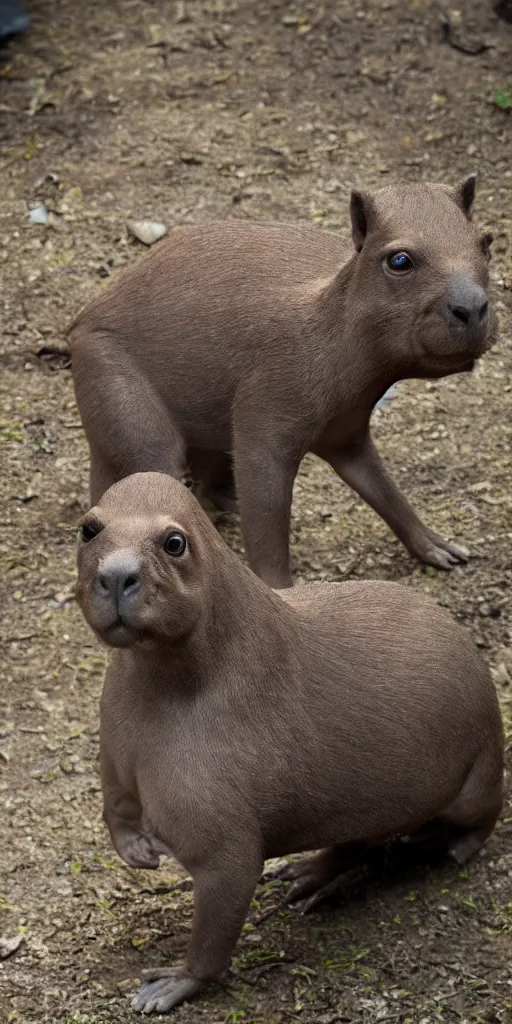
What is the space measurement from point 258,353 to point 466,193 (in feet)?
3.41

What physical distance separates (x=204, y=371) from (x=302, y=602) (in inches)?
51.5

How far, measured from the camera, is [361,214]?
233 inches

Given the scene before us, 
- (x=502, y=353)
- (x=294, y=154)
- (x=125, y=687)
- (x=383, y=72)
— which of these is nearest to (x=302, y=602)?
(x=125, y=687)

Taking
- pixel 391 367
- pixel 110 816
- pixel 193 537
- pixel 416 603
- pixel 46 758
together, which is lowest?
pixel 46 758

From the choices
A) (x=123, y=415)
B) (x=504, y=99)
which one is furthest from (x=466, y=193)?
(x=504, y=99)

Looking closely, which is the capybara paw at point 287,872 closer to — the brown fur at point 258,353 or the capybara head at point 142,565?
the brown fur at point 258,353

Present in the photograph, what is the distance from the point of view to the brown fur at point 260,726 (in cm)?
491

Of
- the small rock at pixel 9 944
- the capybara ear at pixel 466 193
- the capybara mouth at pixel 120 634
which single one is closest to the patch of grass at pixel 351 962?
the small rock at pixel 9 944

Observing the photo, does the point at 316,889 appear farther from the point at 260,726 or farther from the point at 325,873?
the point at 260,726

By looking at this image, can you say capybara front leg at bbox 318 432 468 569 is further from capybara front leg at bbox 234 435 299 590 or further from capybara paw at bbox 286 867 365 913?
capybara paw at bbox 286 867 365 913

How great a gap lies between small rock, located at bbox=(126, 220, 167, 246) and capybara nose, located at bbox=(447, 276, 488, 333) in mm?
3528

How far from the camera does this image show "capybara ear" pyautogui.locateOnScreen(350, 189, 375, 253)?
5859 millimetres

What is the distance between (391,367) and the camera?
6.05 meters

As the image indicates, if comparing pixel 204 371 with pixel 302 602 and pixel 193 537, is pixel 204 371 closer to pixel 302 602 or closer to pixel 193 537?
pixel 302 602
